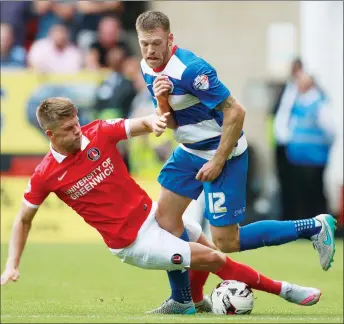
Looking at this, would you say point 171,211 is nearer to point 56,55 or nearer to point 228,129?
point 228,129

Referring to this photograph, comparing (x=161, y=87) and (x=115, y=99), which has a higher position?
(x=161, y=87)

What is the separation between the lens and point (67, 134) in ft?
28.6

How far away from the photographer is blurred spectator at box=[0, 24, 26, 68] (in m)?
19.1

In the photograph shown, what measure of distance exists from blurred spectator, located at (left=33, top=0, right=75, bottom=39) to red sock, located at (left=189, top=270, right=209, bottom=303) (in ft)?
35.9

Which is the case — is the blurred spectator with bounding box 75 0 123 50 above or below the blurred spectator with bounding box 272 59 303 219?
above

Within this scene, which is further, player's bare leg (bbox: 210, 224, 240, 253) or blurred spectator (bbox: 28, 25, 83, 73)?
blurred spectator (bbox: 28, 25, 83, 73)

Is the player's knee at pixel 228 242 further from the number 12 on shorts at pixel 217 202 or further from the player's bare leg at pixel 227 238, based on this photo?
the number 12 on shorts at pixel 217 202

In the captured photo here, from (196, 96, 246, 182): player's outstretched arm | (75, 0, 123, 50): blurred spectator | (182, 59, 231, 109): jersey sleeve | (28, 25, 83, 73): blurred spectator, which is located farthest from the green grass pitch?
(75, 0, 123, 50): blurred spectator

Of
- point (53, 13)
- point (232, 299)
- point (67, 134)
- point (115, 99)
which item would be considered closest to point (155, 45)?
point (67, 134)

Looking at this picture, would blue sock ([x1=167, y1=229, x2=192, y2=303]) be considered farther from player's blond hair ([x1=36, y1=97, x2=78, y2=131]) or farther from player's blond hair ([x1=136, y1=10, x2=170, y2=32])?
player's blond hair ([x1=136, y1=10, x2=170, y2=32])

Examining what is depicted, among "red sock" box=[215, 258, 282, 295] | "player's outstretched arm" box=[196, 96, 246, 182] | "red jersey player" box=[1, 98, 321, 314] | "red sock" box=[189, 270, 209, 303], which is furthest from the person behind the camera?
"red sock" box=[189, 270, 209, 303]

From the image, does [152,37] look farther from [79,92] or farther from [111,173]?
[79,92]

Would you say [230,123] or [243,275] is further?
[243,275]

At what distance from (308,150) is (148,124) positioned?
33.2ft
